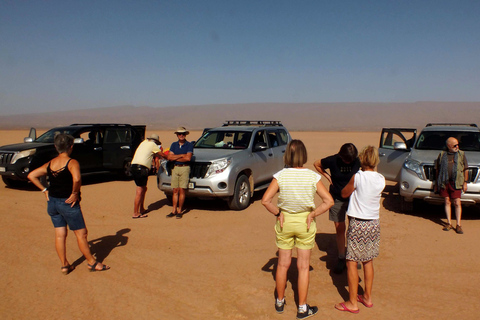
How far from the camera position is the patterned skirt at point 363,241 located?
156 inches

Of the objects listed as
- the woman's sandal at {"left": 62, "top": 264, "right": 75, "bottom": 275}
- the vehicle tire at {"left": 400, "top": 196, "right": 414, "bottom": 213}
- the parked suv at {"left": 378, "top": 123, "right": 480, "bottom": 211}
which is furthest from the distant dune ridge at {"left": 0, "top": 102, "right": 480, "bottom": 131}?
the woman's sandal at {"left": 62, "top": 264, "right": 75, "bottom": 275}

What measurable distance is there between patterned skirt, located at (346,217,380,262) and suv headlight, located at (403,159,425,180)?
4.13 m

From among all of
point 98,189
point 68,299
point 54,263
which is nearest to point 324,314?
point 68,299

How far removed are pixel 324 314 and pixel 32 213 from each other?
660cm

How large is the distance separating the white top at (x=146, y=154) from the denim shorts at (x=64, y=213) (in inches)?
113

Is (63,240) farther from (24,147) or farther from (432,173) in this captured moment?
(24,147)

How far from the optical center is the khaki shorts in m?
7.77

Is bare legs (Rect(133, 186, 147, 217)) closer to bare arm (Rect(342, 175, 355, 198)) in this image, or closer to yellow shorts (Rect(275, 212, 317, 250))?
yellow shorts (Rect(275, 212, 317, 250))

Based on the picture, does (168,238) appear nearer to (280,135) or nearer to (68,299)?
(68,299)

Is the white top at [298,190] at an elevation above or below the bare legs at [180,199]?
above

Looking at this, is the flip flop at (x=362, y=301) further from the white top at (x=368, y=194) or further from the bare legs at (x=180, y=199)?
the bare legs at (x=180, y=199)

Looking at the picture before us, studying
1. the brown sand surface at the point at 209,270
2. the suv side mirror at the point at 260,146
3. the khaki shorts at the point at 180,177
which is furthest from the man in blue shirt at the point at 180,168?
the suv side mirror at the point at 260,146

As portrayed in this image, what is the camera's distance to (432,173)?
7.52 m

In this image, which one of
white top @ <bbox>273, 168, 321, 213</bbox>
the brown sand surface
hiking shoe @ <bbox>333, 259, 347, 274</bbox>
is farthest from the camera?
hiking shoe @ <bbox>333, 259, 347, 274</bbox>
